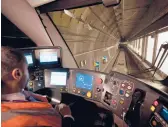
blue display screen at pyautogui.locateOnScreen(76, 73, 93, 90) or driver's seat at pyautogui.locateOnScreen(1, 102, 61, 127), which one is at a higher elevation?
driver's seat at pyautogui.locateOnScreen(1, 102, 61, 127)

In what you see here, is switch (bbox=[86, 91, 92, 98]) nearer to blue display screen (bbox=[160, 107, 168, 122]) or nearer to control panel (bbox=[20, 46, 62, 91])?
control panel (bbox=[20, 46, 62, 91])

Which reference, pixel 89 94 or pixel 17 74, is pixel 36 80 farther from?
pixel 17 74

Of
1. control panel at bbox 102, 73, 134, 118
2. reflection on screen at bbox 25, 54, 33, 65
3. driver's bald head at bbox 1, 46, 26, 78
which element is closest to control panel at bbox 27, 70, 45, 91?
reflection on screen at bbox 25, 54, 33, 65

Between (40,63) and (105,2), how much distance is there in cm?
187

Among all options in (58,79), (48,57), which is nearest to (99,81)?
(58,79)

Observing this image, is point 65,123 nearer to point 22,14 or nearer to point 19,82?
point 19,82

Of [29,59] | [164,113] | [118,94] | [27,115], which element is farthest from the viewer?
[29,59]

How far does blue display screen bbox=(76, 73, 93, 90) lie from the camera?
344 cm

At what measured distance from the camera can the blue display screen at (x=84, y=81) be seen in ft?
11.3

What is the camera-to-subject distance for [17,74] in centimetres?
135

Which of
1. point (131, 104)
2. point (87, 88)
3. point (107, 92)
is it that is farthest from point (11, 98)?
A: point (87, 88)

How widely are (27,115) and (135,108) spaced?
161cm

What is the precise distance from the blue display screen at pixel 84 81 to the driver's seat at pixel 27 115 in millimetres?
2005

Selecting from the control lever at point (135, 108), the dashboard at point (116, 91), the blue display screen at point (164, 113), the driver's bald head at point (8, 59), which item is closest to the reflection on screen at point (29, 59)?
the dashboard at point (116, 91)
